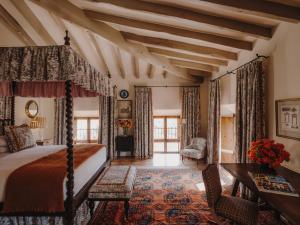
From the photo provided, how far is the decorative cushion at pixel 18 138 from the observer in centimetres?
400

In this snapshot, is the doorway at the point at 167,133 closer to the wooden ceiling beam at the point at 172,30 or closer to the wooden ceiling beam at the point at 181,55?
the wooden ceiling beam at the point at 181,55

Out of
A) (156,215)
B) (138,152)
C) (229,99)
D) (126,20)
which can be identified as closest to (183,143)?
(138,152)

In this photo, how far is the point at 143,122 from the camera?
23.8 ft

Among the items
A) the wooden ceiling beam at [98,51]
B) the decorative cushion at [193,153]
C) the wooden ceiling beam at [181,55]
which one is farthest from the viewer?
the decorative cushion at [193,153]

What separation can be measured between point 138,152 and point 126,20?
15.3 feet

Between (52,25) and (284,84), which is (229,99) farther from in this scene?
(52,25)

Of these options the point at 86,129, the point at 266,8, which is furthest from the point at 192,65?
the point at 86,129

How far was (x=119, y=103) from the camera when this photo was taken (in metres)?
7.50

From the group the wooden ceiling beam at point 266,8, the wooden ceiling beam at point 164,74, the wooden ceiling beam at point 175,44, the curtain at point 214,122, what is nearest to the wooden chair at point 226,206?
the wooden ceiling beam at point 266,8

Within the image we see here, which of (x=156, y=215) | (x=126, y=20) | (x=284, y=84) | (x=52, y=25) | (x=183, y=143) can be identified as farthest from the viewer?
(x=183, y=143)

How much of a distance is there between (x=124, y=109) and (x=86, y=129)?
2.04 m

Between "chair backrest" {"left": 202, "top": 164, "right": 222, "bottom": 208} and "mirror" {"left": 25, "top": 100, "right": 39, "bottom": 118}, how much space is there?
4880mm

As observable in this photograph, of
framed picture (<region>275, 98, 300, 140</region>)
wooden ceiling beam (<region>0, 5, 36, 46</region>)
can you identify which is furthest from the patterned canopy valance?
framed picture (<region>275, 98, 300, 140</region>)

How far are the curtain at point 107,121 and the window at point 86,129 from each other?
52.5 inches
